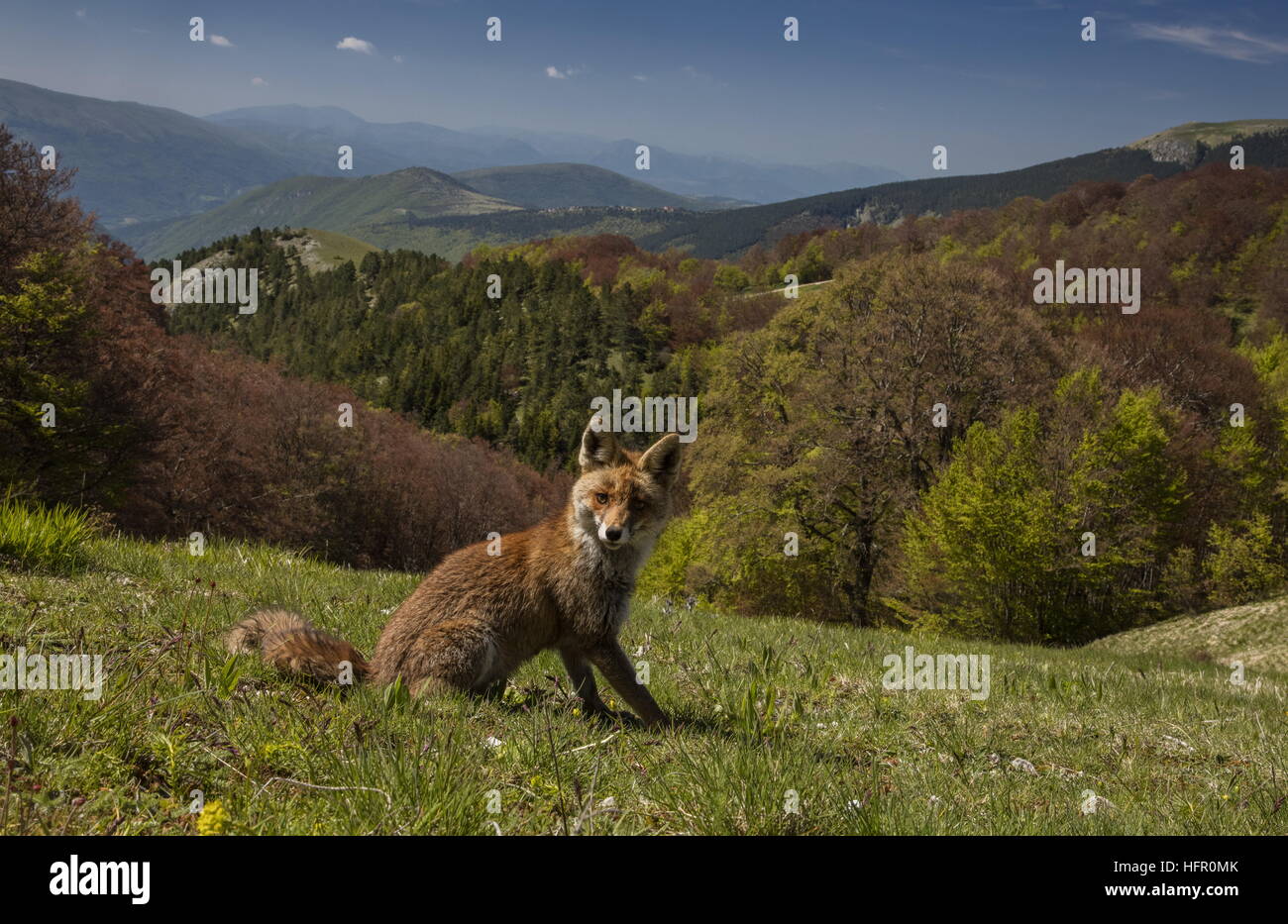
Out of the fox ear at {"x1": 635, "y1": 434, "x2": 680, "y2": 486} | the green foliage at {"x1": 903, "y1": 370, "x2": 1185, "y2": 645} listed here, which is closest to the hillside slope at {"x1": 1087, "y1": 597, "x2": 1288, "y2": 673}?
the green foliage at {"x1": 903, "y1": 370, "x2": 1185, "y2": 645}

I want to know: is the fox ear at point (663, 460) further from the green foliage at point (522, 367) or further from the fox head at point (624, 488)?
the green foliage at point (522, 367)

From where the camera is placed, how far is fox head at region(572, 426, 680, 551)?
6227 millimetres

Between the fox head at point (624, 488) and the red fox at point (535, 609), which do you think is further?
the fox head at point (624, 488)

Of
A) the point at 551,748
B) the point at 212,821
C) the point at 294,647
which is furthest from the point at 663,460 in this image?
the point at 212,821

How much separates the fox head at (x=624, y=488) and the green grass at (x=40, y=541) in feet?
17.5

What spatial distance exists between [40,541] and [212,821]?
21.5ft

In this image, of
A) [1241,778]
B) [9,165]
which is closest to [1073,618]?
[1241,778]

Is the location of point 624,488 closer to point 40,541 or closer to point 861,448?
point 40,541

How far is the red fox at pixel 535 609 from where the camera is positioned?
5.77m

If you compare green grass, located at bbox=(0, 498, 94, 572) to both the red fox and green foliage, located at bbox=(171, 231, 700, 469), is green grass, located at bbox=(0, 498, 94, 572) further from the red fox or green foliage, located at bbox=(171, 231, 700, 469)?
green foliage, located at bbox=(171, 231, 700, 469)

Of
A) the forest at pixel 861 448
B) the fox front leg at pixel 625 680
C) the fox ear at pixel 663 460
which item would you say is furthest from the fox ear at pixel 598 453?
the forest at pixel 861 448
